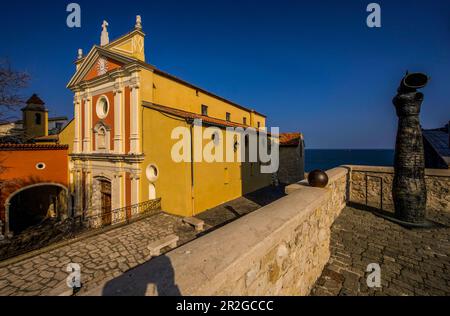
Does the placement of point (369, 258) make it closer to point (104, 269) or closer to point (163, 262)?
point (163, 262)

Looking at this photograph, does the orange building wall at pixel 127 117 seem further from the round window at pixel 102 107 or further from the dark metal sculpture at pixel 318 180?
the dark metal sculpture at pixel 318 180

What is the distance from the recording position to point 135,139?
11.6 m

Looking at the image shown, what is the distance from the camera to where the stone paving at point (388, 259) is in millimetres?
4020

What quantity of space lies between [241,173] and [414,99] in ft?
34.3

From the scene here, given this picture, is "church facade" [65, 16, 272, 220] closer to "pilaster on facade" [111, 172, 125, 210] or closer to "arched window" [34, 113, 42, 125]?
"pilaster on facade" [111, 172, 125, 210]

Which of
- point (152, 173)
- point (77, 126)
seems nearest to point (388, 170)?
point (152, 173)

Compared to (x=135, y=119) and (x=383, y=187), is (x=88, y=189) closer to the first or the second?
(x=135, y=119)

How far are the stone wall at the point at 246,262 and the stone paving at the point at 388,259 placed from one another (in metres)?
0.71

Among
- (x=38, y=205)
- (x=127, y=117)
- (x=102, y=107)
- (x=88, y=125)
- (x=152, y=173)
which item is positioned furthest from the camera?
(x=38, y=205)

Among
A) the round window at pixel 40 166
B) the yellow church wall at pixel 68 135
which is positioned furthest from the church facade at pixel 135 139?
the round window at pixel 40 166

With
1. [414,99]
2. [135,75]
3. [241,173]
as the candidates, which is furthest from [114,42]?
[414,99]

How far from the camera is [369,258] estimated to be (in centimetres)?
509

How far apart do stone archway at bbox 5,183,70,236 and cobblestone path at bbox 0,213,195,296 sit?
12.0 m

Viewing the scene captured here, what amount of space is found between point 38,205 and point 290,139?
27156 mm
